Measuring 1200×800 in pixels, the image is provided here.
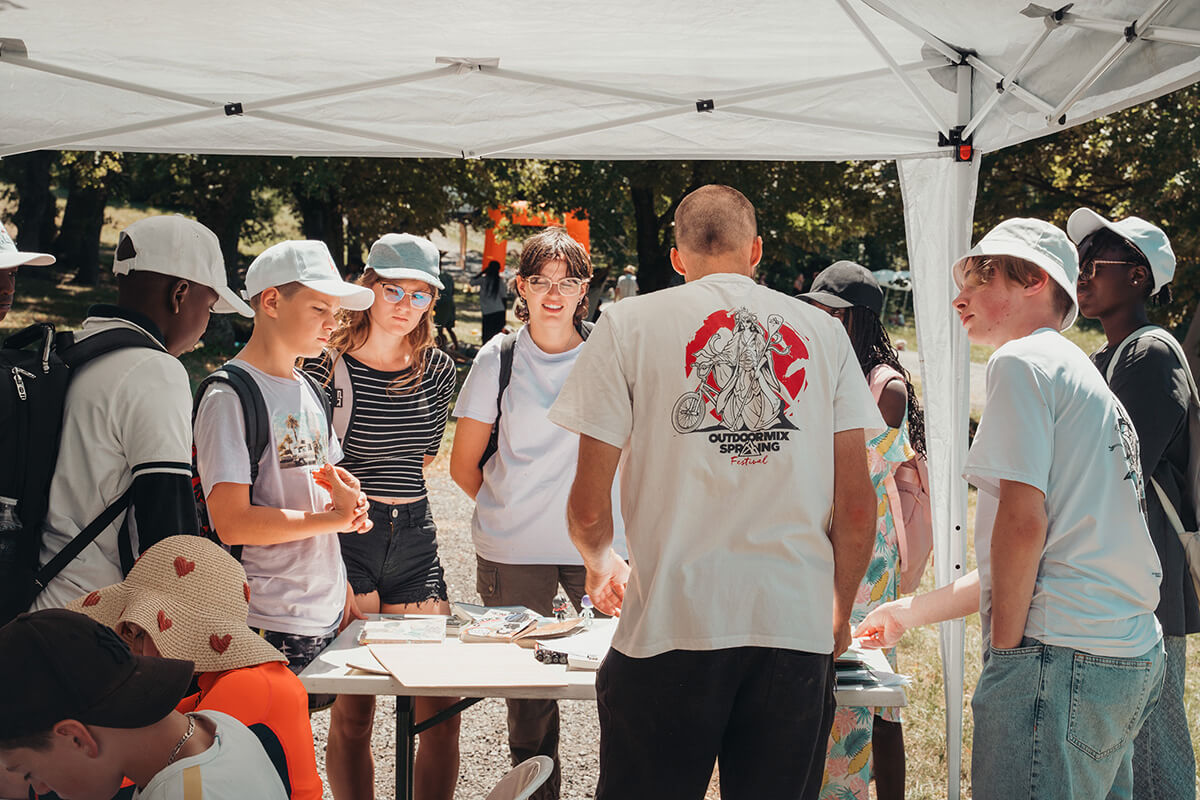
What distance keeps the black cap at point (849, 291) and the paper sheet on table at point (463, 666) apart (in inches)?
69.7

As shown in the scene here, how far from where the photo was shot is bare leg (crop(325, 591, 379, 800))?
325 cm

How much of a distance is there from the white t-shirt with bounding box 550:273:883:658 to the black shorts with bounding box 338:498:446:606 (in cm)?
124

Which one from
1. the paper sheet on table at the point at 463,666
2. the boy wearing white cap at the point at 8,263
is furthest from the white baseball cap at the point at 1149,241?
the boy wearing white cap at the point at 8,263

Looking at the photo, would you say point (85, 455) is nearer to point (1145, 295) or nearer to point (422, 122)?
point (422, 122)

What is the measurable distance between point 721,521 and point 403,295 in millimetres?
1598

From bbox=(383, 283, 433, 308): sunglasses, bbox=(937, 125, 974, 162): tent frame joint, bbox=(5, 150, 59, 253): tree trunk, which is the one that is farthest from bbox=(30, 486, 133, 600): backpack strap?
bbox=(5, 150, 59, 253): tree trunk

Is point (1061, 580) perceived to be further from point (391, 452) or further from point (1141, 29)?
point (391, 452)

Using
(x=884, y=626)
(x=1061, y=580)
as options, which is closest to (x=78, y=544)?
(x=884, y=626)

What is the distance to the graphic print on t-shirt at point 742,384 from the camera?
7.38 feet

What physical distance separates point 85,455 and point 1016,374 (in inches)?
78.6

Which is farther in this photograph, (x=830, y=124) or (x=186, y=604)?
(x=830, y=124)

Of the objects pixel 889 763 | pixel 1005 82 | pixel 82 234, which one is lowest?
pixel 889 763

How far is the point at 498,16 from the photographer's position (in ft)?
11.1

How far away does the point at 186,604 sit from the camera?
6.56 ft
